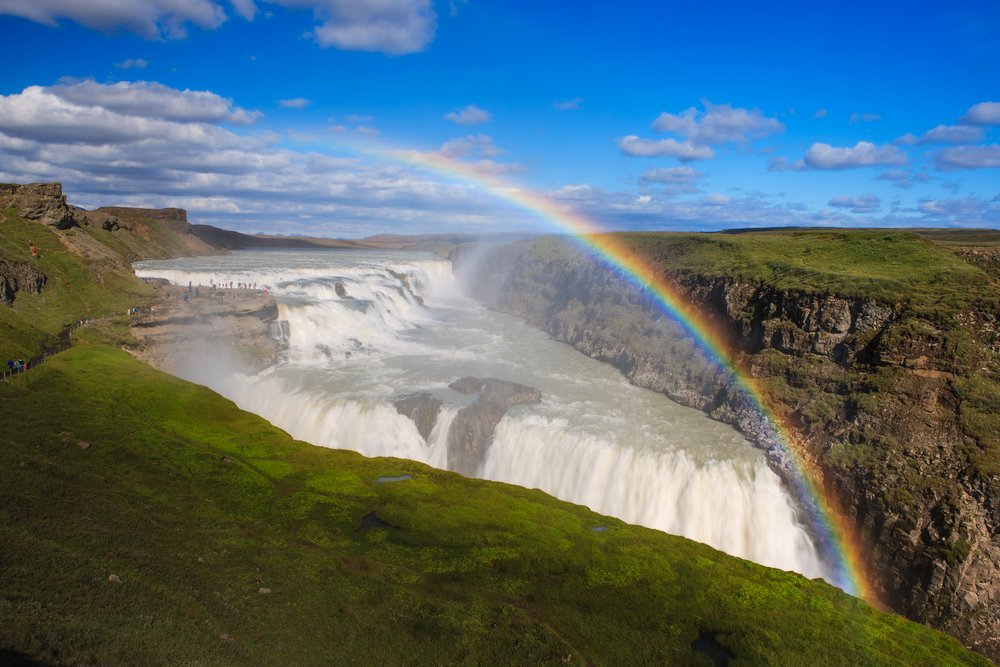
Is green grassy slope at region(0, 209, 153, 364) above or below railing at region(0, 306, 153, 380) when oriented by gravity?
above

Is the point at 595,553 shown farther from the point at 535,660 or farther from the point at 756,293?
the point at 756,293

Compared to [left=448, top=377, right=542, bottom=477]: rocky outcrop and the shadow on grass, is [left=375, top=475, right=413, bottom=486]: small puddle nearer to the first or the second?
[left=448, top=377, right=542, bottom=477]: rocky outcrop

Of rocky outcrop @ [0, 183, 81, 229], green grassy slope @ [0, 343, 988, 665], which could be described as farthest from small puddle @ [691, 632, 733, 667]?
rocky outcrop @ [0, 183, 81, 229]

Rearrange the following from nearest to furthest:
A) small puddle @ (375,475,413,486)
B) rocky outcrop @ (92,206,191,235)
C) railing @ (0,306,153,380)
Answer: small puddle @ (375,475,413,486) → railing @ (0,306,153,380) → rocky outcrop @ (92,206,191,235)

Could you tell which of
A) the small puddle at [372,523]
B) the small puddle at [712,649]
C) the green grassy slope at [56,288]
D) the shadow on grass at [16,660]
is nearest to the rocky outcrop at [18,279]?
the green grassy slope at [56,288]

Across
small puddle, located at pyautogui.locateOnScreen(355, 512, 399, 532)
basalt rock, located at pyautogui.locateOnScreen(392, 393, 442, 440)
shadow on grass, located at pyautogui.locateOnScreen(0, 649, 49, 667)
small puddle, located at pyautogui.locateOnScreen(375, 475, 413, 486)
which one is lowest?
small puddle, located at pyautogui.locateOnScreen(375, 475, 413, 486)

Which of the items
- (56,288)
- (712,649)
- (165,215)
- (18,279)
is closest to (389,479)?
(712,649)

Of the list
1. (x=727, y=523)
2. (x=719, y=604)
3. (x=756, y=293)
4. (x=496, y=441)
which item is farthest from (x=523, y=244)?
(x=719, y=604)
